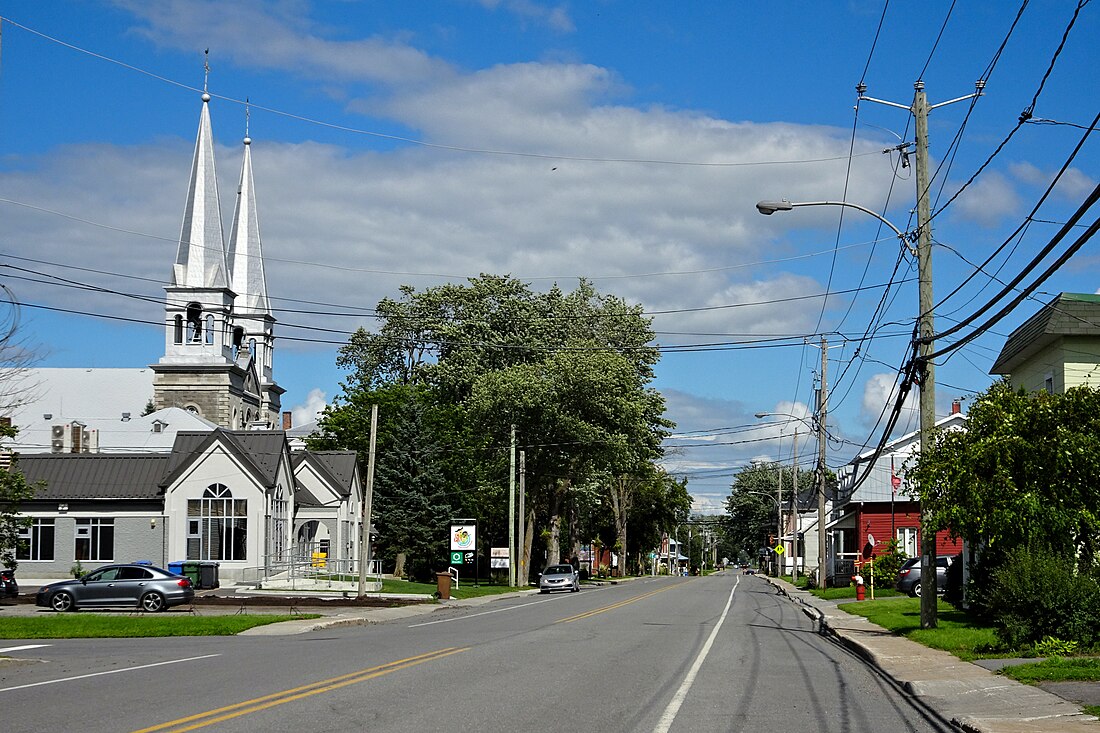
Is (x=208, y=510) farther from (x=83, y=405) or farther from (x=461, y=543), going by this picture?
(x=83, y=405)

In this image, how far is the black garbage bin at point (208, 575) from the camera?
4528 cm

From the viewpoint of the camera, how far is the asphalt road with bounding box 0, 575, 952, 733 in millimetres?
11812

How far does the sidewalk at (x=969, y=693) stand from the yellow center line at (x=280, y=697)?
7.06 metres

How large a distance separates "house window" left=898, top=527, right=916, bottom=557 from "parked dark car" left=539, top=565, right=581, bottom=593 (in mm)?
16607

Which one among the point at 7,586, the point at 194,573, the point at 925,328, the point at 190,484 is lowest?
the point at 194,573

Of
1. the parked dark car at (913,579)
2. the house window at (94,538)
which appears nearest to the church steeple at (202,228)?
the house window at (94,538)

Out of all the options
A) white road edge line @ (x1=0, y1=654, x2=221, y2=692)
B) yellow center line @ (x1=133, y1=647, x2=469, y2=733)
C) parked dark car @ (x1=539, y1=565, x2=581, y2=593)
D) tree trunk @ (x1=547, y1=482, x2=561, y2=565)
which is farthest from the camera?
tree trunk @ (x1=547, y1=482, x2=561, y2=565)

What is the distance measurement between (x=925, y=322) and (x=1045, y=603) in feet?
24.2

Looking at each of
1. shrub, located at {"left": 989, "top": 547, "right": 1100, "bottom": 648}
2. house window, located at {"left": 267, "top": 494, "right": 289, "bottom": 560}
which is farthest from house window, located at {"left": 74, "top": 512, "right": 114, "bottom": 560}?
shrub, located at {"left": 989, "top": 547, "right": 1100, "bottom": 648}

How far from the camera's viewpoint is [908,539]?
60.1 m

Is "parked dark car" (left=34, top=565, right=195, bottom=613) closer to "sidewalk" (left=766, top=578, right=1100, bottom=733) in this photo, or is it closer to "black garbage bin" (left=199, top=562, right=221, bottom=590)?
"black garbage bin" (left=199, top=562, right=221, bottom=590)

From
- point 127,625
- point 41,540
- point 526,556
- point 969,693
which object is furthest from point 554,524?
point 969,693

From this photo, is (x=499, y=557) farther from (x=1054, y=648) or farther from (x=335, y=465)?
(x=1054, y=648)

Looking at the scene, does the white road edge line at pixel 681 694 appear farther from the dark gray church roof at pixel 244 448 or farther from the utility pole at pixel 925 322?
→ the dark gray church roof at pixel 244 448
